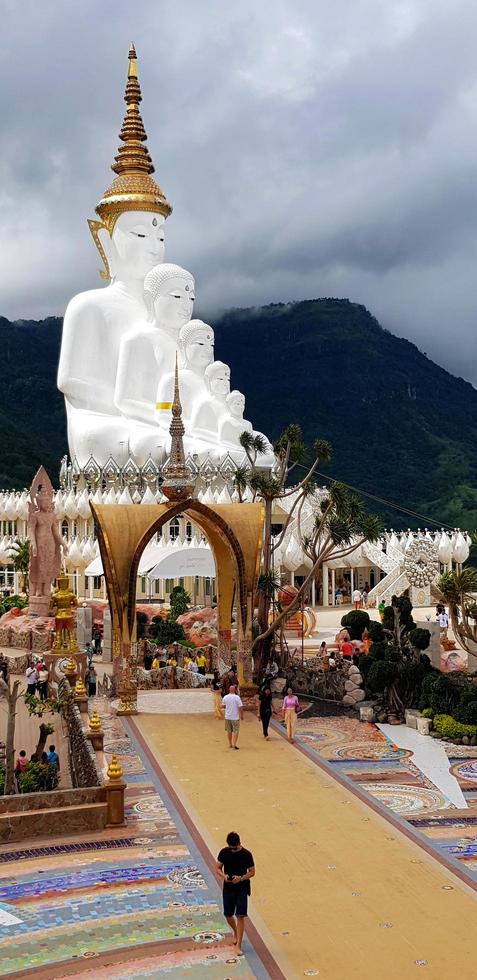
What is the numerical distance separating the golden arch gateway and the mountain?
46607 millimetres

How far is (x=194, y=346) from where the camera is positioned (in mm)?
48188

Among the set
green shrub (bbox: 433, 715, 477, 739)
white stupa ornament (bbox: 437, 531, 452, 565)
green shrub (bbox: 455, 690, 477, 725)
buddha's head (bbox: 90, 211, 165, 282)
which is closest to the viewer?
green shrub (bbox: 433, 715, 477, 739)

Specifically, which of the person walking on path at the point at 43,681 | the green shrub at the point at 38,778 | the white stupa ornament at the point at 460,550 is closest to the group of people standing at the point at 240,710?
the green shrub at the point at 38,778

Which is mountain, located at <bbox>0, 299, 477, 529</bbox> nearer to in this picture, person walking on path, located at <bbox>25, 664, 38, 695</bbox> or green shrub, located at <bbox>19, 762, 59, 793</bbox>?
person walking on path, located at <bbox>25, 664, 38, 695</bbox>

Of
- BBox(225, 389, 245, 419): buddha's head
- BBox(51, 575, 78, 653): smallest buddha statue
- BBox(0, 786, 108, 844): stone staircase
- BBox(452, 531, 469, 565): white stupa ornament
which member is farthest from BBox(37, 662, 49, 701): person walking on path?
BBox(225, 389, 245, 419): buddha's head

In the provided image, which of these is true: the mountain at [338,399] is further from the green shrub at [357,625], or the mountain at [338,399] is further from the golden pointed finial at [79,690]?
the golden pointed finial at [79,690]

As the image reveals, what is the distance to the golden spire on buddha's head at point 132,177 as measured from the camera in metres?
48.7

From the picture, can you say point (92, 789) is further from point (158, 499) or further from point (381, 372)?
point (381, 372)

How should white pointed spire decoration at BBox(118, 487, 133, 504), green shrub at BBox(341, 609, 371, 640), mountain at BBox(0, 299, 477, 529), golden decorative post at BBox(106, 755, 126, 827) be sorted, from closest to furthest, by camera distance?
golden decorative post at BBox(106, 755, 126, 827)
green shrub at BBox(341, 609, 371, 640)
white pointed spire decoration at BBox(118, 487, 133, 504)
mountain at BBox(0, 299, 477, 529)

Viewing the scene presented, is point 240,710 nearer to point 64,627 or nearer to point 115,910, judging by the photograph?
point 115,910

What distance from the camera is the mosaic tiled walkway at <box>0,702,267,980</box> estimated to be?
27.8 ft

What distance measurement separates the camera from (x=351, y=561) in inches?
1531

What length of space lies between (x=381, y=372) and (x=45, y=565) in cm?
6762

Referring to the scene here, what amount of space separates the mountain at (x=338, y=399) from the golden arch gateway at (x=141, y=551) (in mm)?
46607
